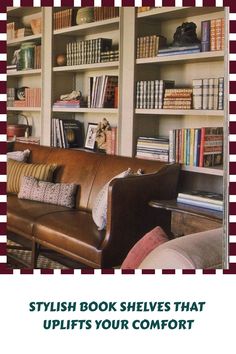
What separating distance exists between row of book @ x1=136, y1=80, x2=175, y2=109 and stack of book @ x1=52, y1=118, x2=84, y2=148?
0.79 meters

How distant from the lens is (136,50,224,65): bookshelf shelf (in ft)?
9.51

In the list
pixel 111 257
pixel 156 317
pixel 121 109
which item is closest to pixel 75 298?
pixel 156 317

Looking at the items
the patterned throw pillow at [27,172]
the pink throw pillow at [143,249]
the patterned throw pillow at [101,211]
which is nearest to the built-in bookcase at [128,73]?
the patterned throw pillow at [27,172]

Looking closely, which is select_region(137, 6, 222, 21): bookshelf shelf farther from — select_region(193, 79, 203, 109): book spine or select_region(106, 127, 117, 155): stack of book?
select_region(106, 127, 117, 155): stack of book

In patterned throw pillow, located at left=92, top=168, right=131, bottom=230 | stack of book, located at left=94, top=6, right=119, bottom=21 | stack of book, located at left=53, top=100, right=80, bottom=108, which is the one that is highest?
stack of book, located at left=94, top=6, right=119, bottom=21

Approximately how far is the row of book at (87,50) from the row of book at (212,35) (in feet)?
3.18

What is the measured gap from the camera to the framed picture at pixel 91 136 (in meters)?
3.94

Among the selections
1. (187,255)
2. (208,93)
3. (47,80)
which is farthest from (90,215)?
(187,255)

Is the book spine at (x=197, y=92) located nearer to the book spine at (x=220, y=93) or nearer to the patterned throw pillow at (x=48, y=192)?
the book spine at (x=220, y=93)

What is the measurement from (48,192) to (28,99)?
1.07m

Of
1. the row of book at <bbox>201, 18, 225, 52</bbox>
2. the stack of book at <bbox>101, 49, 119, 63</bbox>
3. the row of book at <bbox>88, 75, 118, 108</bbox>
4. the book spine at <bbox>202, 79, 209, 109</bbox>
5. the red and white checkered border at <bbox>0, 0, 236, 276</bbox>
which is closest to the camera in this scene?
the red and white checkered border at <bbox>0, 0, 236, 276</bbox>

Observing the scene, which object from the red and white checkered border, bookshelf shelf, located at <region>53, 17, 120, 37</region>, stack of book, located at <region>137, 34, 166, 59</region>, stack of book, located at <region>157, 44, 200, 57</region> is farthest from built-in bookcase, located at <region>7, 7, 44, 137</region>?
the red and white checkered border

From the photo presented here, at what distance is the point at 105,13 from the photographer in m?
3.65

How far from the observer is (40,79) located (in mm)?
4238
